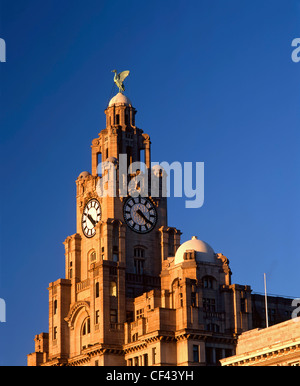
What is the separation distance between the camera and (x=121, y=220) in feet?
500

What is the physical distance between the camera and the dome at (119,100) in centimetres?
16475

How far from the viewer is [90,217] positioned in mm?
157875

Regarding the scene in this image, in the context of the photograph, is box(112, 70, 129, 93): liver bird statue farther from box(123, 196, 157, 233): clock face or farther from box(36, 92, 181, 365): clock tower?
box(123, 196, 157, 233): clock face

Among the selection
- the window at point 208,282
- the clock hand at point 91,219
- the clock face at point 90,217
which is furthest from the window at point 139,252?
the window at point 208,282

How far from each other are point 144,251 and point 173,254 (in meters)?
4.44

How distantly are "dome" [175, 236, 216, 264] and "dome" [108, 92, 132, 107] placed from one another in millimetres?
30403

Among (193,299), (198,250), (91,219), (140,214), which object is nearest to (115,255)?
(140,214)

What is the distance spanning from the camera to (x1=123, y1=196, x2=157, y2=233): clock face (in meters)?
154

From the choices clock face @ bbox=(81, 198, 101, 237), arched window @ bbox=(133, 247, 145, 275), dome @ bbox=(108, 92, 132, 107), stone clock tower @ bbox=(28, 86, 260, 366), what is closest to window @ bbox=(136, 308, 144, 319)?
stone clock tower @ bbox=(28, 86, 260, 366)

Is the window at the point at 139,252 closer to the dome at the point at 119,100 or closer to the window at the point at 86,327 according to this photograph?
the window at the point at 86,327
